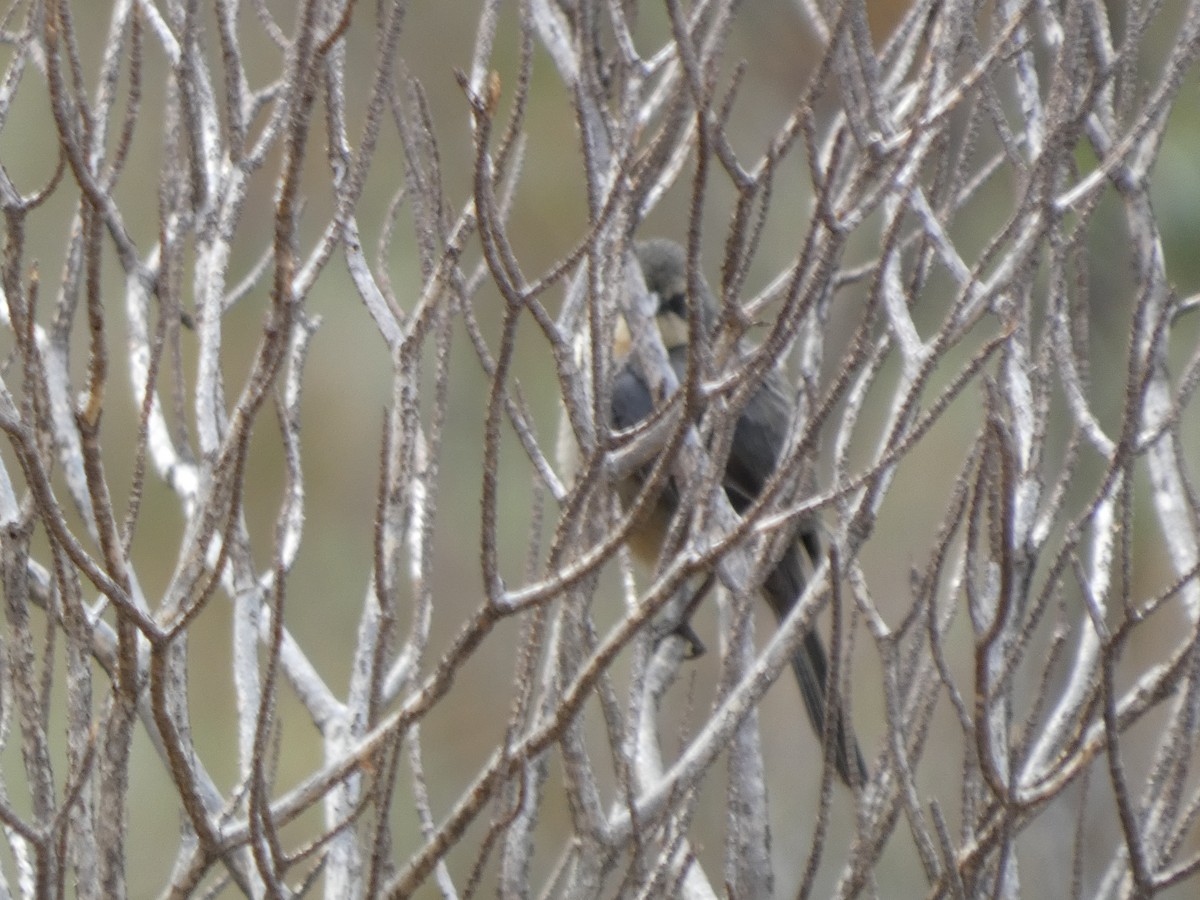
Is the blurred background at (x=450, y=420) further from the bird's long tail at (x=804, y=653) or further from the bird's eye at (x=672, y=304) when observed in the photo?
the bird's long tail at (x=804, y=653)

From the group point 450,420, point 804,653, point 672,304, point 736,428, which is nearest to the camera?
point 804,653

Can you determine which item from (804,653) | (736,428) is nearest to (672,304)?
(736,428)

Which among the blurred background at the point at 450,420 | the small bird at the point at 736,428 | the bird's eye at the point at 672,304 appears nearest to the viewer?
the small bird at the point at 736,428

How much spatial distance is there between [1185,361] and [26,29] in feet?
17.1

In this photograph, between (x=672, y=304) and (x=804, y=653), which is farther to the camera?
(x=672, y=304)

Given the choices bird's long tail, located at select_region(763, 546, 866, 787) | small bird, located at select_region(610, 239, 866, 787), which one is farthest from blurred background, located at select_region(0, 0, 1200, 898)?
bird's long tail, located at select_region(763, 546, 866, 787)

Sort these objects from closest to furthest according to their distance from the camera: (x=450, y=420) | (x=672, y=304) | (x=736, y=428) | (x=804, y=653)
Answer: (x=804, y=653) < (x=736, y=428) < (x=672, y=304) < (x=450, y=420)

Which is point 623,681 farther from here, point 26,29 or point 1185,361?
point 26,29

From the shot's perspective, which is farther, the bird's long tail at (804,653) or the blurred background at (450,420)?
the blurred background at (450,420)

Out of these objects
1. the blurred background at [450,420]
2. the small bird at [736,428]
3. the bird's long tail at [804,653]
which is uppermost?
the blurred background at [450,420]

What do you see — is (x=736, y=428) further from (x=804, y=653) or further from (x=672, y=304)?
(x=804, y=653)

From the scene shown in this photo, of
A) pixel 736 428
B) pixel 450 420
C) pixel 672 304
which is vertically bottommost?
pixel 736 428

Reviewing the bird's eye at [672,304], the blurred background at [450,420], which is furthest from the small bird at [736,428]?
the blurred background at [450,420]

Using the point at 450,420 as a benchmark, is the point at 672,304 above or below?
below
